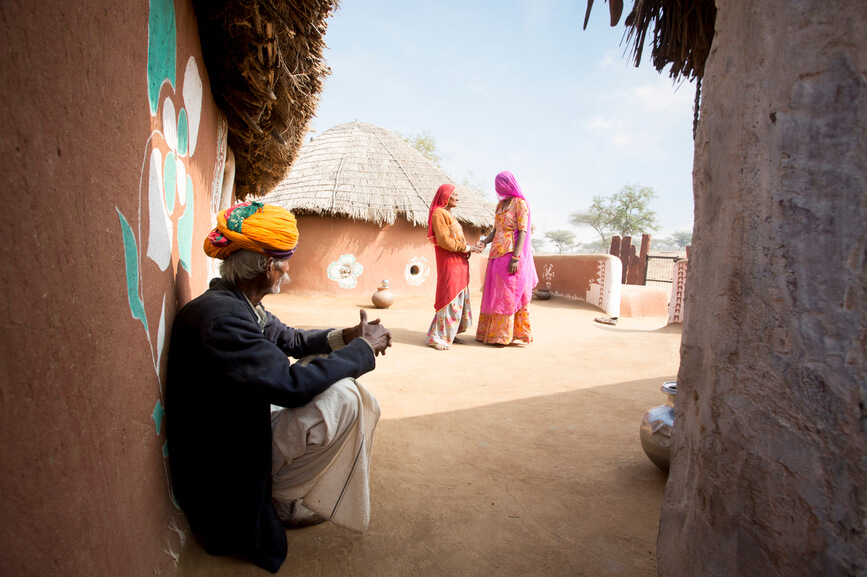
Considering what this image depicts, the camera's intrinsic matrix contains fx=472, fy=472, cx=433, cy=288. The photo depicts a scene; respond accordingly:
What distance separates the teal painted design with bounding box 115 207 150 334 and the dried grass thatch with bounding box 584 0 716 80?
7.14 ft

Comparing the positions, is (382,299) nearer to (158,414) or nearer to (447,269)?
(447,269)

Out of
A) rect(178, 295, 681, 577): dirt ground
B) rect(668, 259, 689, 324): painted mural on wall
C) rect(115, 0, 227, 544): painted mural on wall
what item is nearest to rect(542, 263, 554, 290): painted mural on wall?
rect(668, 259, 689, 324): painted mural on wall

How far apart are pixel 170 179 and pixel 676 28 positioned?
7.74 ft

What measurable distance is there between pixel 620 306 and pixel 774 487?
30.0 ft

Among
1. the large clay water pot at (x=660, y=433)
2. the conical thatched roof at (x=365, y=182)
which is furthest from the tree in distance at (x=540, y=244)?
the large clay water pot at (x=660, y=433)

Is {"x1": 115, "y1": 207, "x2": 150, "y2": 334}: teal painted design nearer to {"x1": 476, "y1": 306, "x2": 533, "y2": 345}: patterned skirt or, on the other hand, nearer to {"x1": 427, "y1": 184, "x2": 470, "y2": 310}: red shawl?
{"x1": 427, "y1": 184, "x2": 470, "y2": 310}: red shawl

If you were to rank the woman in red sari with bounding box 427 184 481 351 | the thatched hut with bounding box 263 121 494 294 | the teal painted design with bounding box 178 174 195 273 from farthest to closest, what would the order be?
the thatched hut with bounding box 263 121 494 294
the woman in red sari with bounding box 427 184 481 351
the teal painted design with bounding box 178 174 195 273

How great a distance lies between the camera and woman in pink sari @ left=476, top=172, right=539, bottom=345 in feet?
17.1

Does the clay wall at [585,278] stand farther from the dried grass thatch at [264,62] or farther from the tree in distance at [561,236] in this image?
the tree in distance at [561,236]

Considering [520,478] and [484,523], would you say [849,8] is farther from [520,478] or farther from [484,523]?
[520,478]

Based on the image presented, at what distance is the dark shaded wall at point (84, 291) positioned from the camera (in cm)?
71

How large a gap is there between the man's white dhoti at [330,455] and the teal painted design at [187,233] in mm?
897

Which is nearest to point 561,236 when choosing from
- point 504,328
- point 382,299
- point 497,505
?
point 382,299

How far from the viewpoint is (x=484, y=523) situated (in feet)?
6.42
